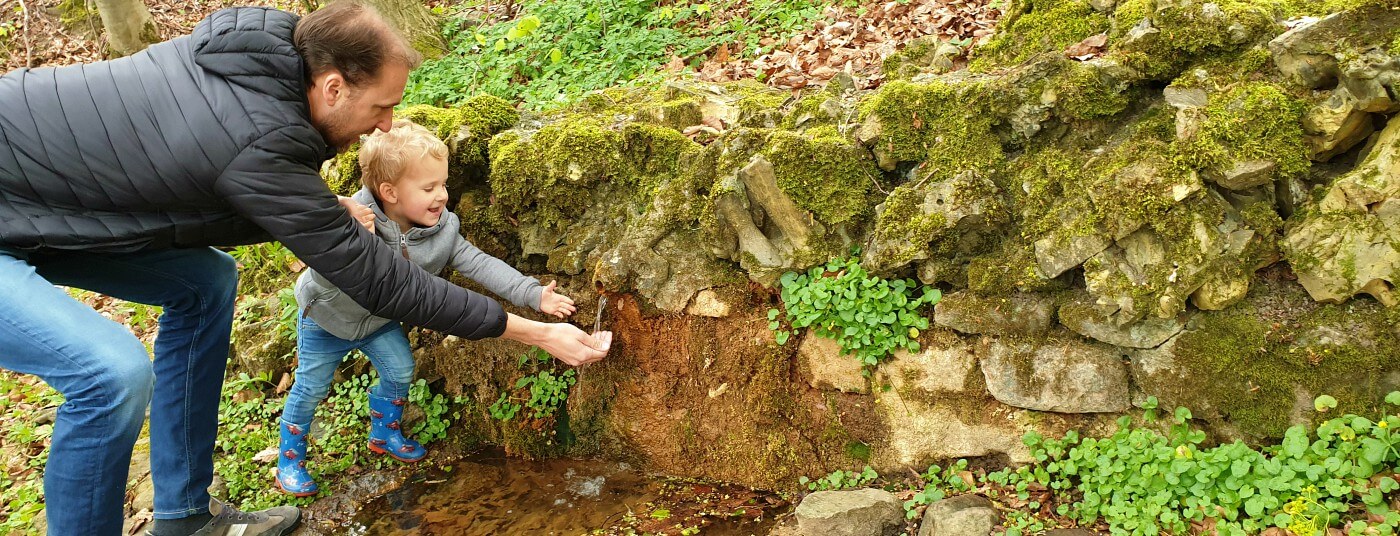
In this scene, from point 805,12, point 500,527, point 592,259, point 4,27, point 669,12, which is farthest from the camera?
point 4,27

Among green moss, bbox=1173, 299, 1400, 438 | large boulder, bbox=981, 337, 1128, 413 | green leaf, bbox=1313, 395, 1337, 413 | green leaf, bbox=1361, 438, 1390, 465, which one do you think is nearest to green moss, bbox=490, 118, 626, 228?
large boulder, bbox=981, 337, 1128, 413

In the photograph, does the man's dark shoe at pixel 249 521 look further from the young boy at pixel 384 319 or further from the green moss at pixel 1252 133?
the green moss at pixel 1252 133

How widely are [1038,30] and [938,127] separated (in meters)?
0.89

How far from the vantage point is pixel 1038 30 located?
156 inches

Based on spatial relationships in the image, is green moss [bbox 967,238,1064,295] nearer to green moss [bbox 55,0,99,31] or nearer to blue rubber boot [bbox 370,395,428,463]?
blue rubber boot [bbox 370,395,428,463]

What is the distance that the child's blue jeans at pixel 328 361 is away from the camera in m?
3.96

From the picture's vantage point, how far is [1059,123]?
3496mm

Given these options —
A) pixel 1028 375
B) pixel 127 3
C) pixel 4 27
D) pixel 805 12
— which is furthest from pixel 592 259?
pixel 4 27

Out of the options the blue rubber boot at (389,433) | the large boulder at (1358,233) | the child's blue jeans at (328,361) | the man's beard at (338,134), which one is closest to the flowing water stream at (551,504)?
the blue rubber boot at (389,433)

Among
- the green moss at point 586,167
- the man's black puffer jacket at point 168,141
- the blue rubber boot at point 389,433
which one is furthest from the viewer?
the blue rubber boot at point 389,433

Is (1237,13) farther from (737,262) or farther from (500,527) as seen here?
(500,527)

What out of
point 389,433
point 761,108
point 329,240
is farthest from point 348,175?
point 761,108

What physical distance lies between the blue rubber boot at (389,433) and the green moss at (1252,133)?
4021 millimetres

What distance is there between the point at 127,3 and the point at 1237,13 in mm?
11136
